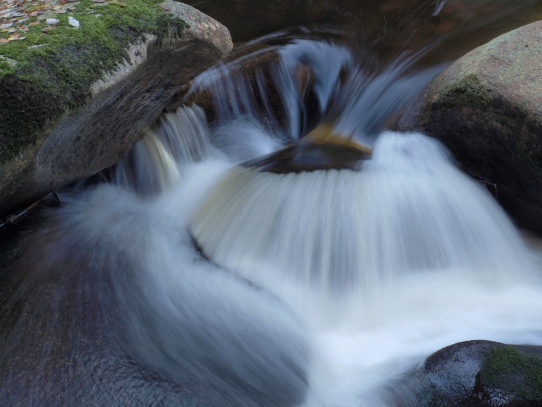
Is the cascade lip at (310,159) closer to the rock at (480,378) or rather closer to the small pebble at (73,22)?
the small pebble at (73,22)

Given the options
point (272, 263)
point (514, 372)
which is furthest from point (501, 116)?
point (514, 372)

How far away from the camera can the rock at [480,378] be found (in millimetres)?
3113

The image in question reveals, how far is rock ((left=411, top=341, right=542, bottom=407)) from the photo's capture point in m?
3.11

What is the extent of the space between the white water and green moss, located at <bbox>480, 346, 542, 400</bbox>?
613 millimetres

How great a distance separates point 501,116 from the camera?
4758 millimetres

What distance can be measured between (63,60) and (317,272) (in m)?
2.35

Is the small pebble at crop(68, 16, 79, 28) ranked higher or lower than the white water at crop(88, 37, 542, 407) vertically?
higher

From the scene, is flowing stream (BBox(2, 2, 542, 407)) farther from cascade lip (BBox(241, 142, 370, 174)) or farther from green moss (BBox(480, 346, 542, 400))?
green moss (BBox(480, 346, 542, 400))

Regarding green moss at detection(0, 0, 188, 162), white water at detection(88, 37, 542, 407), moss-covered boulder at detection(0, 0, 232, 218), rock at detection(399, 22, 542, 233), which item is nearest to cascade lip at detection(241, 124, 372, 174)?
white water at detection(88, 37, 542, 407)

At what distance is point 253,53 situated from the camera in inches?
256

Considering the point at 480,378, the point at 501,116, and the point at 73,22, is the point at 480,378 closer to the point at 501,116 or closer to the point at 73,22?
the point at 501,116

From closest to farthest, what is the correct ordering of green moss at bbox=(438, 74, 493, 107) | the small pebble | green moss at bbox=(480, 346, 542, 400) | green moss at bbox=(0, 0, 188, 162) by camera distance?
green moss at bbox=(480, 346, 542, 400), green moss at bbox=(0, 0, 188, 162), the small pebble, green moss at bbox=(438, 74, 493, 107)

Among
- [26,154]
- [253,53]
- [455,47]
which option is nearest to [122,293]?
[26,154]

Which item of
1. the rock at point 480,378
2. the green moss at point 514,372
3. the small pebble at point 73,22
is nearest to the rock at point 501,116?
the rock at point 480,378
